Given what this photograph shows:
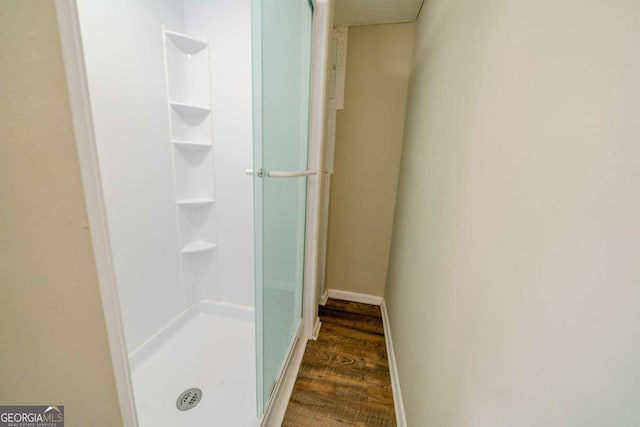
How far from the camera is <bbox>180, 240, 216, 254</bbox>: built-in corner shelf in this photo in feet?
5.92

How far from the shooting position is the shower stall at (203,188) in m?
1.01

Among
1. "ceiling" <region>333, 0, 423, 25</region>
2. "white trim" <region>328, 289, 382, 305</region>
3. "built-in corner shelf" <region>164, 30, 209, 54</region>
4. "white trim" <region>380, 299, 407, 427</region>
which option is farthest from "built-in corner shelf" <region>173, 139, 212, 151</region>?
"white trim" <region>380, 299, 407, 427</region>

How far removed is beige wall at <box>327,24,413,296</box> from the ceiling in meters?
0.07

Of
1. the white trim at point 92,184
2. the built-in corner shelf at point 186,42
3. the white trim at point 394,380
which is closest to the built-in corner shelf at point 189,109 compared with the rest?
the built-in corner shelf at point 186,42

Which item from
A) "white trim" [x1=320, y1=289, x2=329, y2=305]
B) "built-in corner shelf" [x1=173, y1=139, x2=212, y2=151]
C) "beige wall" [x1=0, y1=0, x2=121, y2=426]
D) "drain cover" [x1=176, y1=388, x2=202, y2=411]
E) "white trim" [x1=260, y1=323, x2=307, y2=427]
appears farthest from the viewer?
"white trim" [x1=320, y1=289, x2=329, y2=305]

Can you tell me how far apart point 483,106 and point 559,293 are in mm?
510

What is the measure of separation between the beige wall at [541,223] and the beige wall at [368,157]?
1.09 meters

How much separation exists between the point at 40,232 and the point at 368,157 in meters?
1.94

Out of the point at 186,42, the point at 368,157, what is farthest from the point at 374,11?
the point at 186,42

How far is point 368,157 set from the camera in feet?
6.54

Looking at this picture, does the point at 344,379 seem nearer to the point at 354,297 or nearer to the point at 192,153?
the point at 354,297

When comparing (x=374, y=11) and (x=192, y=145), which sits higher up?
(x=374, y=11)

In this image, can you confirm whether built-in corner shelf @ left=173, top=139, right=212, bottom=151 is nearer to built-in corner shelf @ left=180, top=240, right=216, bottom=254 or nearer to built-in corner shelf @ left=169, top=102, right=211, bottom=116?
built-in corner shelf @ left=169, top=102, right=211, bottom=116

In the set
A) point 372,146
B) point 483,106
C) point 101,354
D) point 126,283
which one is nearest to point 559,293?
point 483,106
